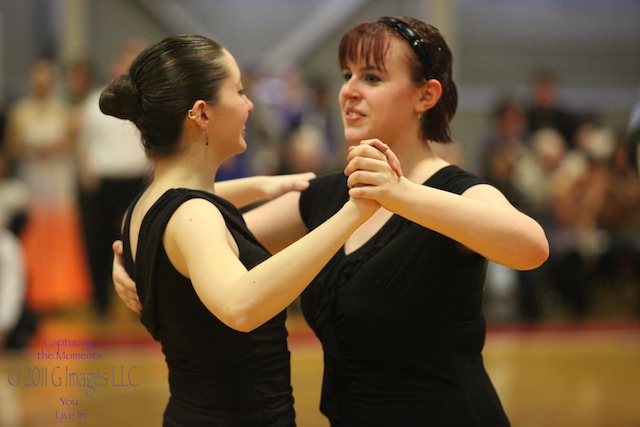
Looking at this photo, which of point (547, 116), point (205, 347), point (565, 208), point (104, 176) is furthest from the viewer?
point (547, 116)

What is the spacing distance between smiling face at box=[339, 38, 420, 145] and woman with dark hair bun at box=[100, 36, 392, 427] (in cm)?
30

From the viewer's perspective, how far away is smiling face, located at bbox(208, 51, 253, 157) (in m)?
2.06

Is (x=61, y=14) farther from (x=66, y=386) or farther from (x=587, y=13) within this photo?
(x=587, y=13)

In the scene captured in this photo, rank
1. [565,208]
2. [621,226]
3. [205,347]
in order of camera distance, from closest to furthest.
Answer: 1. [205,347]
2. [565,208]
3. [621,226]

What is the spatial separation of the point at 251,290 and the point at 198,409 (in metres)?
0.43

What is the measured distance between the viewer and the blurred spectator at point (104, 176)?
244 inches

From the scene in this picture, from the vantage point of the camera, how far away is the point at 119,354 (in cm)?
527

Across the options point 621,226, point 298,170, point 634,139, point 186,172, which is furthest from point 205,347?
point 621,226

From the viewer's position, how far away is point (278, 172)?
6.52 m

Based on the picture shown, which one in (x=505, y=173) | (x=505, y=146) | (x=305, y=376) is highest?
(x=505, y=146)

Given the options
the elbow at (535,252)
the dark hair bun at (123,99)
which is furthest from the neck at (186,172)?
the elbow at (535,252)

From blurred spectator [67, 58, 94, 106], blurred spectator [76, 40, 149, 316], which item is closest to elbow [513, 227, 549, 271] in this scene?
blurred spectator [76, 40, 149, 316]

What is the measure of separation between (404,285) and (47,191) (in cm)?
509

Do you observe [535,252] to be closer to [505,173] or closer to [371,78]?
[371,78]
